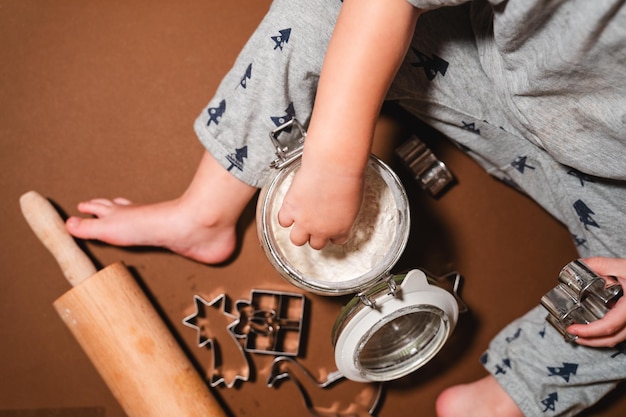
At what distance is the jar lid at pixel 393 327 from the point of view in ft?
1.86

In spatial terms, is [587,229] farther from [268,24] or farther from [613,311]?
[268,24]

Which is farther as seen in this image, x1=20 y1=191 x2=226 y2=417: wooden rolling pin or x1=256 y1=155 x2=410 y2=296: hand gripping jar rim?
x1=20 y1=191 x2=226 y2=417: wooden rolling pin

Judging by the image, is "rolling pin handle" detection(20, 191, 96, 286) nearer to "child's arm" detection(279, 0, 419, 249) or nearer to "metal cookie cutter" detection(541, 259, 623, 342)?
"child's arm" detection(279, 0, 419, 249)

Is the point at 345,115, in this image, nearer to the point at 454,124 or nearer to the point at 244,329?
the point at 454,124

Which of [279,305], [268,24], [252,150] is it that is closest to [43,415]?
[279,305]

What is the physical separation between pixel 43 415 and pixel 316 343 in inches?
15.0

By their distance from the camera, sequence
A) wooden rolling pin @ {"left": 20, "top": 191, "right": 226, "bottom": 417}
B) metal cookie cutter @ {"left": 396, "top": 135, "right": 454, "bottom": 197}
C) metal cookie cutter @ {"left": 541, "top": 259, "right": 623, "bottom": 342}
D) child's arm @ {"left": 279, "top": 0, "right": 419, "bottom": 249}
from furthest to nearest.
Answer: metal cookie cutter @ {"left": 396, "top": 135, "right": 454, "bottom": 197} → wooden rolling pin @ {"left": 20, "top": 191, "right": 226, "bottom": 417} → metal cookie cutter @ {"left": 541, "top": 259, "right": 623, "bottom": 342} → child's arm @ {"left": 279, "top": 0, "right": 419, "bottom": 249}

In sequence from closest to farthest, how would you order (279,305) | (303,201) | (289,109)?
1. (303,201)
2. (289,109)
3. (279,305)

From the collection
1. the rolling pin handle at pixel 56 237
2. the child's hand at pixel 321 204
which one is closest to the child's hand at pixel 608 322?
the child's hand at pixel 321 204

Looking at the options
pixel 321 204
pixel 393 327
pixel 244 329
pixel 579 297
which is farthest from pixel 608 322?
pixel 244 329

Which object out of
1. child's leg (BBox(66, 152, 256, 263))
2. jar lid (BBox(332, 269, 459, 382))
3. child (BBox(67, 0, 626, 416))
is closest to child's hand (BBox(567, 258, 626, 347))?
child (BBox(67, 0, 626, 416))

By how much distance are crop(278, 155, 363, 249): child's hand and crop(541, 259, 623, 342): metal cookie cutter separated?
9.4 inches

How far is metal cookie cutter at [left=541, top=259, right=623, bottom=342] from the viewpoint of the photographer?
0.58 metres

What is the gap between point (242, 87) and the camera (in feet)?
2.09
